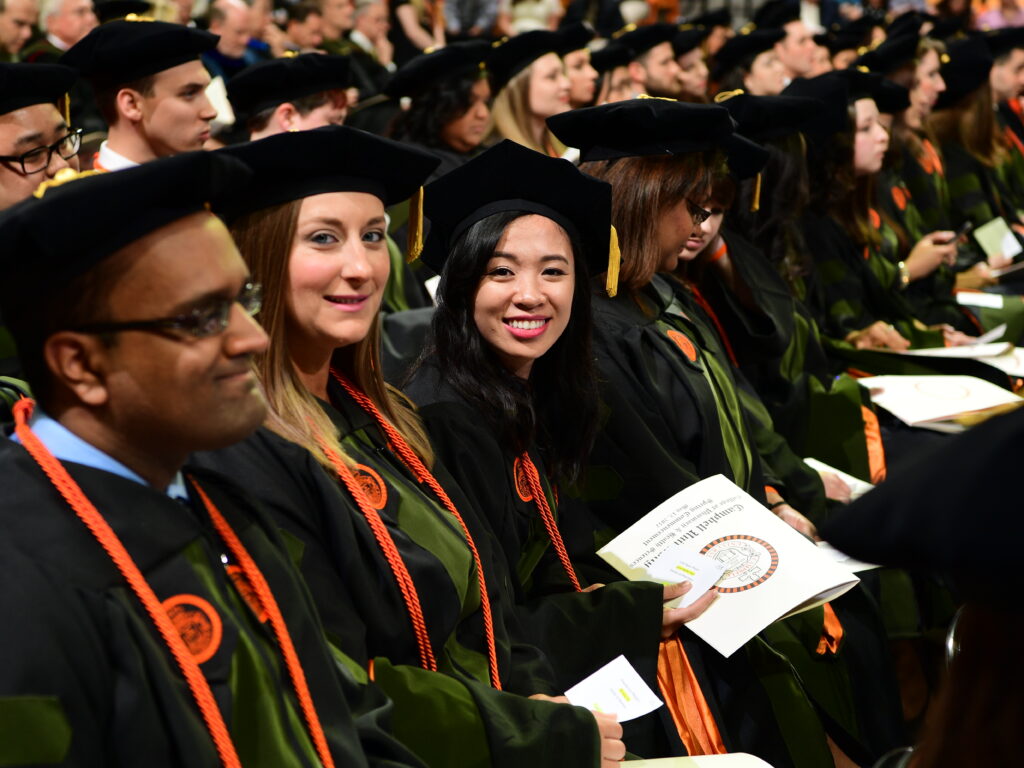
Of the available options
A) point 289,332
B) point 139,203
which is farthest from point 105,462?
point 289,332

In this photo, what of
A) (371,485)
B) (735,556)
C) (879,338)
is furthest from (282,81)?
(371,485)

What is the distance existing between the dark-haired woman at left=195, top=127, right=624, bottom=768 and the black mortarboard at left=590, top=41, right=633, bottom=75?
17.7 ft

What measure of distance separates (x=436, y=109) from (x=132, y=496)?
461 centimetres

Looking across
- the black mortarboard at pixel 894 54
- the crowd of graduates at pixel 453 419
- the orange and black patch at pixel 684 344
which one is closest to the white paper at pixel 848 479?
the crowd of graduates at pixel 453 419

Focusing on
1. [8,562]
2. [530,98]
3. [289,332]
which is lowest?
[8,562]

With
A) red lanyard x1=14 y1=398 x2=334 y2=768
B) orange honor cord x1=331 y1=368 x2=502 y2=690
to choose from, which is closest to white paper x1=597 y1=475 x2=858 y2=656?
orange honor cord x1=331 y1=368 x2=502 y2=690

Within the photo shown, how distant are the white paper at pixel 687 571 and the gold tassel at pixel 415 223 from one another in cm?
88

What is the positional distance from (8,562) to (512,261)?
5.13 ft

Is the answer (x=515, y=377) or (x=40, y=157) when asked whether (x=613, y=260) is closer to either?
(x=515, y=377)

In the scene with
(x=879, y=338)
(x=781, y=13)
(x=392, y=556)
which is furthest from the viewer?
(x=781, y=13)

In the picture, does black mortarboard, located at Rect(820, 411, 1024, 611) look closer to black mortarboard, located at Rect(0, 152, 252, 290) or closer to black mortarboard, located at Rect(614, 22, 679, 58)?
black mortarboard, located at Rect(0, 152, 252, 290)

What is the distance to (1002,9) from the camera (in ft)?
43.0

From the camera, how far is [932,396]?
171 inches

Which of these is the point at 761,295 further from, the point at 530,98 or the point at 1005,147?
the point at 1005,147
